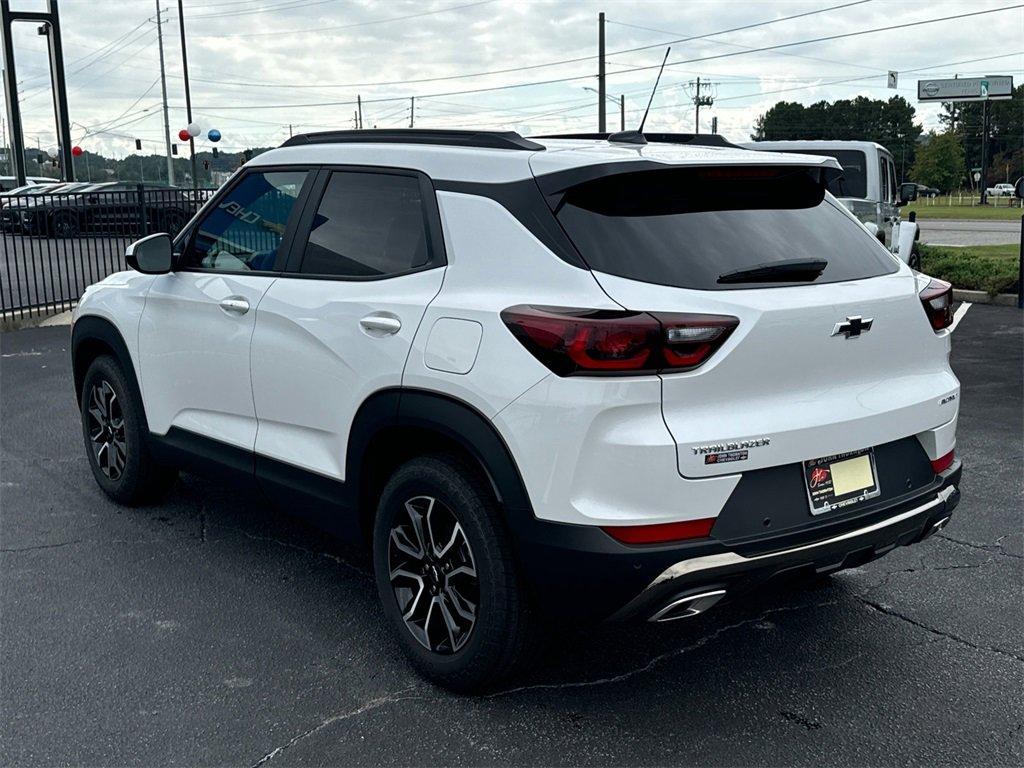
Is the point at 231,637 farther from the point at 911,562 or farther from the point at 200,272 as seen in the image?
the point at 911,562

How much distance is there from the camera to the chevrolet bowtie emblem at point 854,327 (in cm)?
316

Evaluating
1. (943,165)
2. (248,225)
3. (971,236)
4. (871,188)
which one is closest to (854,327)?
(248,225)

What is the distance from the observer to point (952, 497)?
3.56m

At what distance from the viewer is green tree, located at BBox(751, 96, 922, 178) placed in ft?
420

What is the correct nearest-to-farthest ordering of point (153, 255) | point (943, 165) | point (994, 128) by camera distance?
point (153, 255) < point (943, 165) < point (994, 128)

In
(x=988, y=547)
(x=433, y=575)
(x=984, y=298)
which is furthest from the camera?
(x=984, y=298)

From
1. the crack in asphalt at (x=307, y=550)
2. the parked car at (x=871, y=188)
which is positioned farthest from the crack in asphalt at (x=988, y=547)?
the parked car at (x=871, y=188)

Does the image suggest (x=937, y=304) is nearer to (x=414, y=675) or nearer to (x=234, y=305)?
(x=414, y=675)

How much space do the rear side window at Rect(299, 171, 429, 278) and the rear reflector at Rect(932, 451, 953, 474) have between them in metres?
1.86

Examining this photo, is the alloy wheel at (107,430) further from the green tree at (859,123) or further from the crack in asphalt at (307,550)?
the green tree at (859,123)

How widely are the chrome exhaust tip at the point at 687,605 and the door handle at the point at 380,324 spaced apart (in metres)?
1.23

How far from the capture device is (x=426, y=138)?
12.5ft

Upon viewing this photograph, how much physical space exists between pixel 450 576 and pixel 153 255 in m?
2.21

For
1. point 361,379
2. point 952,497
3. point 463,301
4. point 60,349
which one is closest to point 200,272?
point 361,379
